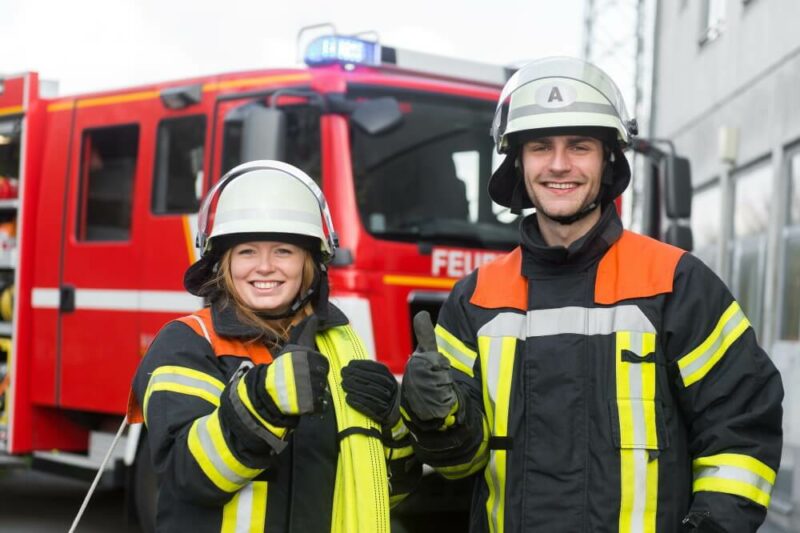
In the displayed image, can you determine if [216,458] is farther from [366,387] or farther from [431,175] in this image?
[431,175]

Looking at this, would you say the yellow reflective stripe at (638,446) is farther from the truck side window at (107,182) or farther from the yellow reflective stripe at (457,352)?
the truck side window at (107,182)

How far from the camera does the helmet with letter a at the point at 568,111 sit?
2941 millimetres

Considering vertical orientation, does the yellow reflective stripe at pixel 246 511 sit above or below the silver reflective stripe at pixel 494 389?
below

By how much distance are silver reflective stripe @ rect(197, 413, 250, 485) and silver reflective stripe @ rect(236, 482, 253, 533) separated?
10cm

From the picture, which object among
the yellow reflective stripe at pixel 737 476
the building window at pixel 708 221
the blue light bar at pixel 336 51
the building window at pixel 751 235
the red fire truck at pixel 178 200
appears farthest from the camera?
the building window at pixel 708 221

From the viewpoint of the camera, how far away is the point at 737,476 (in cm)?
260

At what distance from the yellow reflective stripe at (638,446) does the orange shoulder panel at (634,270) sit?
0.14 metres

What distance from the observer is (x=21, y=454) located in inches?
274

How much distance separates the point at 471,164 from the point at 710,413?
374 centimetres

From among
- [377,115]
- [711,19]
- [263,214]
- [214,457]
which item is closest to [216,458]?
[214,457]

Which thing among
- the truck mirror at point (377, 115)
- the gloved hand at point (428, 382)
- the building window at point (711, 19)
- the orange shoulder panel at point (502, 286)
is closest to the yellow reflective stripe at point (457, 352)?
the orange shoulder panel at point (502, 286)

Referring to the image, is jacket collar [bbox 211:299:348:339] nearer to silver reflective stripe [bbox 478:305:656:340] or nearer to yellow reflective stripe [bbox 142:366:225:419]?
yellow reflective stripe [bbox 142:366:225:419]

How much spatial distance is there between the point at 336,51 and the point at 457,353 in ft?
10.9

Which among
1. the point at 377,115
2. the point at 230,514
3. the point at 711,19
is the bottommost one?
the point at 230,514
